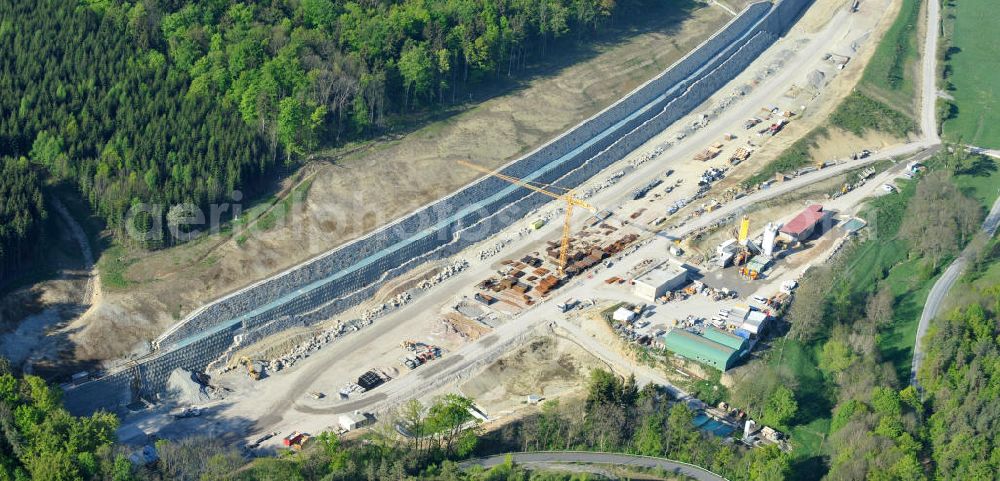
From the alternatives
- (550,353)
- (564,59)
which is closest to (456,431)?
(550,353)

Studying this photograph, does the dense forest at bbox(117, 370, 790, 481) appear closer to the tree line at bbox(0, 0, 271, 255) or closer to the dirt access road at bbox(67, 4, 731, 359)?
the dirt access road at bbox(67, 4, 731, 359)

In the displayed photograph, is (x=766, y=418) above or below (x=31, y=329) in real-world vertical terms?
below

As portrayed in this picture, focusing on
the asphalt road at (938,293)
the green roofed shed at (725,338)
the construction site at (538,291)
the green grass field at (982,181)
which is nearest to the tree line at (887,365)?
the asphalt road at (938,293)

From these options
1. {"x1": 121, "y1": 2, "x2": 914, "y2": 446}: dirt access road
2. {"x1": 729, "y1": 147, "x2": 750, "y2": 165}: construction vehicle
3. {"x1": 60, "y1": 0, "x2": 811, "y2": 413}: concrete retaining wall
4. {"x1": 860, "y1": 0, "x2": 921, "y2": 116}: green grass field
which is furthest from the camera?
{"x1": 860, "y1": 0, "x2": 921, "y2": 116}: green grass field

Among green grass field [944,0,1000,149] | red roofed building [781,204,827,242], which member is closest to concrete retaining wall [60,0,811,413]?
red roofed building [781,204,827,242]

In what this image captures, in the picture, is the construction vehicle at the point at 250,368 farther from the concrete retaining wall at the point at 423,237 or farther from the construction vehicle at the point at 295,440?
the construction vehicle at the point at 295,440

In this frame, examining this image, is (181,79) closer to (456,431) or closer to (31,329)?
(31,329)
